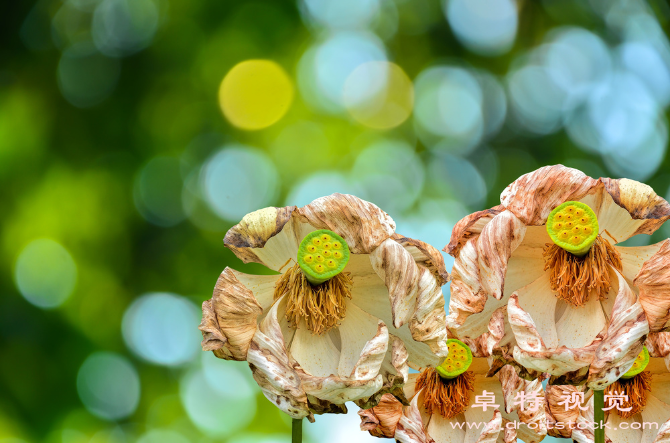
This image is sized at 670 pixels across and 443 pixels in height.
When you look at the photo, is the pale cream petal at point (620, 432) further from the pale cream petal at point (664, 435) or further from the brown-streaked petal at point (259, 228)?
the brown-streaked petal at point (259, 228)

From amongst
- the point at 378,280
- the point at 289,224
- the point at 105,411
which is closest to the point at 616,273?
the point at 378,280

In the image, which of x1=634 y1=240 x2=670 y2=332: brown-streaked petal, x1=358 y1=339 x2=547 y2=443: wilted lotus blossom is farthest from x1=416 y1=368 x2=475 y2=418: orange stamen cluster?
x1=634 y1=240 x2=670 y2=332: brown-streaked petal

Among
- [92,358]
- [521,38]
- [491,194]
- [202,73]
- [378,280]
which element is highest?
[521,38]

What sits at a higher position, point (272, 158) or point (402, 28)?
point (402, 28)

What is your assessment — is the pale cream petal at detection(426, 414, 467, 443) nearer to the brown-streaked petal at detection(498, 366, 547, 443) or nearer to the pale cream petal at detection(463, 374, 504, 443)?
the pale cream petal at detection(463, 374, 504, 443)

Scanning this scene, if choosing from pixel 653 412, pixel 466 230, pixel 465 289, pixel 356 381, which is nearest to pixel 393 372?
pixel 356 381

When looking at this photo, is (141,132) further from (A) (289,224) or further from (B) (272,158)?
(A) (289,224)
